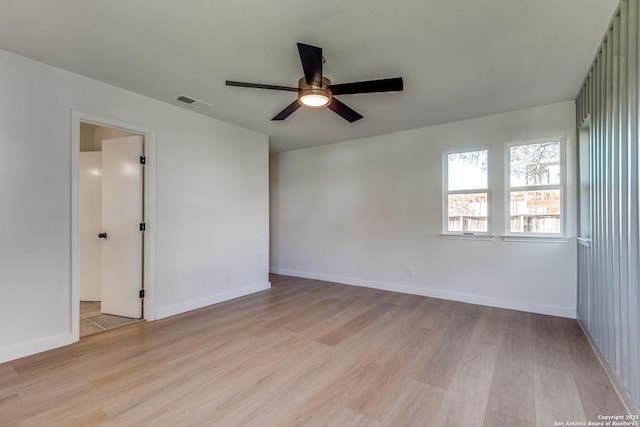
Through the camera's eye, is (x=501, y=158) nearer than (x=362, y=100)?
No

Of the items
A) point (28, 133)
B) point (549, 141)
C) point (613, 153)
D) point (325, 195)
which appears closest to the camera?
point (613, 153)

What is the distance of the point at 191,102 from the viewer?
3.67 meters

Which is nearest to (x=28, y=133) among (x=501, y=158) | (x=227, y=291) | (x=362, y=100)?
(x=227, y=291)

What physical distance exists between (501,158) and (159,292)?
15.9ft

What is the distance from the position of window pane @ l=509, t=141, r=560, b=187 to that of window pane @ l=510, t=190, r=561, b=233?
15 centimetres

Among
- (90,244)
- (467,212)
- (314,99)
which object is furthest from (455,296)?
(90,244)

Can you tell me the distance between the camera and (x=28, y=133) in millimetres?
2660

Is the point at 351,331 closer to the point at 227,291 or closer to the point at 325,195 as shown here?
the point at 227,291

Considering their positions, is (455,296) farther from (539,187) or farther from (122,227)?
(122,227)

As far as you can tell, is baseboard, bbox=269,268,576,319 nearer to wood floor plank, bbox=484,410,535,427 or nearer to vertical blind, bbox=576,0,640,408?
vertical blind, bbox=576,0,640,408

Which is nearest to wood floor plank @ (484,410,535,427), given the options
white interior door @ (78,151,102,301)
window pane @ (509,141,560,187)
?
window pane @ (509,141,560,187)

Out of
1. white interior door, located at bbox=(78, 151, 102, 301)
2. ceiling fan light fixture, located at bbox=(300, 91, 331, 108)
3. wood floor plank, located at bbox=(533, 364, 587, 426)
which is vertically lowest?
wood floor plank, located at bbox=(533, 364, 587, 426)

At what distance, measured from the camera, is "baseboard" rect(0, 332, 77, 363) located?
252 cm

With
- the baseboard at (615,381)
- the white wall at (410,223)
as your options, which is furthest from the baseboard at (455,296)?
the baseboard at (615,381)
